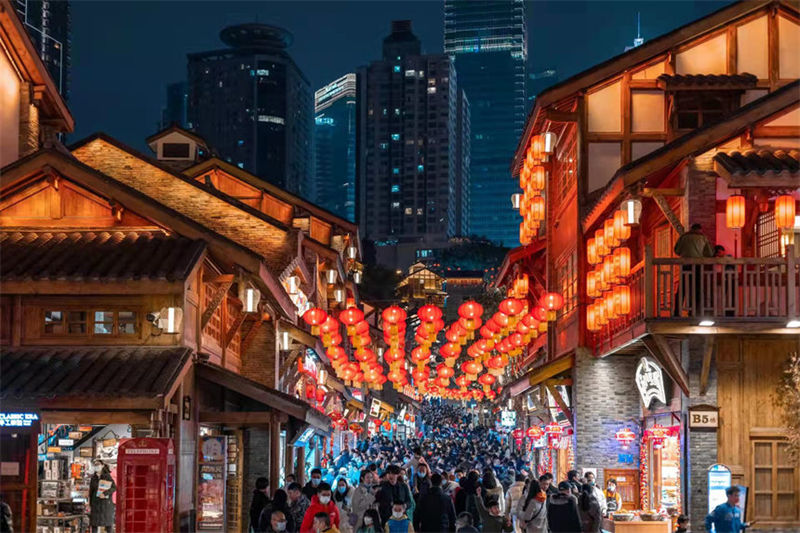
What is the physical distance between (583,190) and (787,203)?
9545 mm

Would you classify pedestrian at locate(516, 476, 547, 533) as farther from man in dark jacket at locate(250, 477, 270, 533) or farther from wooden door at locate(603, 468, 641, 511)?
wooden door at locate(603, 468, 641, 511)

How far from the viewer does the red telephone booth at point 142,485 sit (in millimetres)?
19797

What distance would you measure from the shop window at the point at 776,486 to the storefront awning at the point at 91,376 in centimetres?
1211

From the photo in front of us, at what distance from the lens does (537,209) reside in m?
36.4

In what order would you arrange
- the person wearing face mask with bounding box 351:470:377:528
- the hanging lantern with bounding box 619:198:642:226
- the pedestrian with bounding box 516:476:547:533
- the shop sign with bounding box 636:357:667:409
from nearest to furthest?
the pedestrian with bounding box 516:476:547:533 → the person wearing face mask with bounding box 351:470:377:528 → the hanging lantern with bounding box 619:198:642:226 → the shop sign with bounding box 636:357:667:409

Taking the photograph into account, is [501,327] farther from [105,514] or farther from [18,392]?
[18,392]

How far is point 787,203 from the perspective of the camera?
21.9m

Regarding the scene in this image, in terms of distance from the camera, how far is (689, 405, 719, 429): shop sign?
2245cm

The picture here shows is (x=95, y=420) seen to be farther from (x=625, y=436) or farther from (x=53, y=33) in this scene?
(x=53, y=33)

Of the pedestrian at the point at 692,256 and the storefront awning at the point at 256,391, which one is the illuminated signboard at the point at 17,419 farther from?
the pedestrian at the point at 692,256

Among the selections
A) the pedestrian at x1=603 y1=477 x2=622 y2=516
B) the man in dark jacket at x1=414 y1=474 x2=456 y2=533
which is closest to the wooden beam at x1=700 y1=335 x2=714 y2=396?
the pedestrian at x1=603 y1=477 x2=622 y2=516

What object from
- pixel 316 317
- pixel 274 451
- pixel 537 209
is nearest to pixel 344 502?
pixel 274 451

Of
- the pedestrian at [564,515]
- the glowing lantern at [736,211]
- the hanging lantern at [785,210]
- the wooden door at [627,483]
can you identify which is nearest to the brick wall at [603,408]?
the wooden door at [627,483]

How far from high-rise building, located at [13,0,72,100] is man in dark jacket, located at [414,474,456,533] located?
14756 cm
